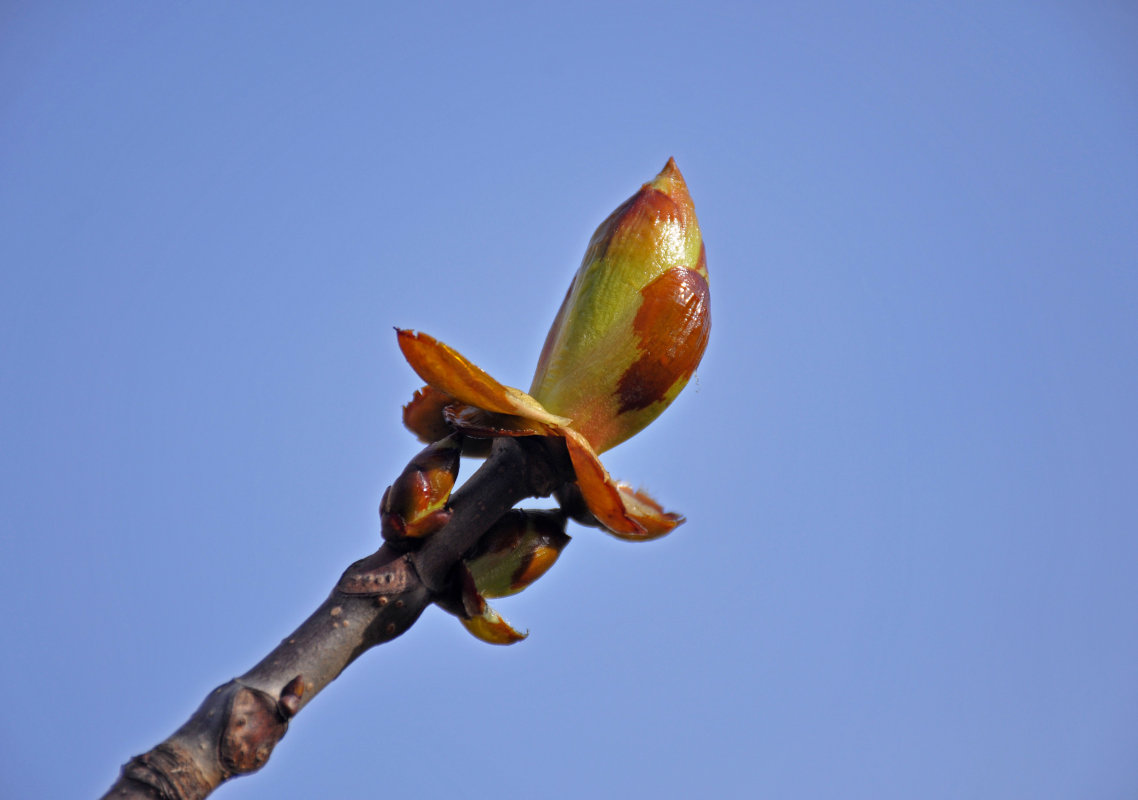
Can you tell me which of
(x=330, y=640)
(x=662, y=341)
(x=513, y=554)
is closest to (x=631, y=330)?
(x=662, y=341)

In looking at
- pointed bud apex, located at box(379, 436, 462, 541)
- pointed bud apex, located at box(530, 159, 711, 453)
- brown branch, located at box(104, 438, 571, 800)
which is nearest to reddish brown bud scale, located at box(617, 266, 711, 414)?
pointed bud apex, located at box(530, 159, 711, 453)

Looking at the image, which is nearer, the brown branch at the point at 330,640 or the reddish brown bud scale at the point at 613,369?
the brown branch at the point at 330,640

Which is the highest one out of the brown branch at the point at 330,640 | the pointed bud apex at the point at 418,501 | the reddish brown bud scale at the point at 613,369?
the reddish brown bud scale at the point at 613,369

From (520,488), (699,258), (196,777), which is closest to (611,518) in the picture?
(520,488)

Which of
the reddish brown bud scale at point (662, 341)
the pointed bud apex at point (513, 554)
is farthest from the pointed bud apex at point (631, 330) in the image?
the pointed bud apex at point (513, 554)

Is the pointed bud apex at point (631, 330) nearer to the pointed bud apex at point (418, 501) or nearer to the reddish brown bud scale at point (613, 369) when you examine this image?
the reddish brown bud scale at point (613, 369)
